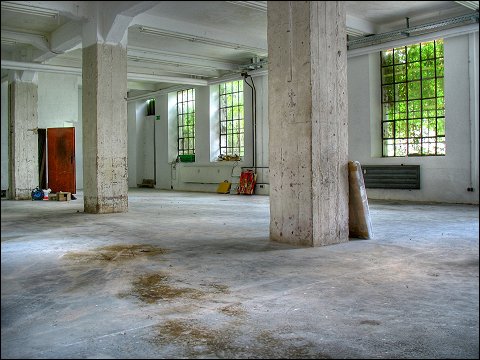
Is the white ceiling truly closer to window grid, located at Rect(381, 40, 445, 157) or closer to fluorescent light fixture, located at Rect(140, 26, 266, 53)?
fluorescent light fixture, located at Rect(140, 26, 266, 53)

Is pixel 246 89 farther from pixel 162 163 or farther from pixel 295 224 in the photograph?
pixel 295 224

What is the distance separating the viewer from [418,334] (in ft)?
8.84

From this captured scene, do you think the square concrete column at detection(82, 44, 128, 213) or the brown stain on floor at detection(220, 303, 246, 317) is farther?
the square concrete column at detection(82, 44, 128, 213)

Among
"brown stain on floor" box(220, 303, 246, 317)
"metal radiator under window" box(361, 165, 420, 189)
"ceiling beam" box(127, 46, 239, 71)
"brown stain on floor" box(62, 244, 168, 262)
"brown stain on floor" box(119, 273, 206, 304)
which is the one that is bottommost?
"brown stain on floor" box(220, 303, 246, 317)

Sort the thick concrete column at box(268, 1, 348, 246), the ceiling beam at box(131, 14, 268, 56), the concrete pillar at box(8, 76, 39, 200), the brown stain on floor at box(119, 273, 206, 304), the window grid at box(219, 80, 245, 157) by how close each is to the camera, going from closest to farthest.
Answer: the brown stain on floor at box(119, 273, 206, 304), the thick concrete column at box(268, 1, 348, 246), the ceiling beam at box(131, 14, 268, 56), the concrete pillar at box(8, 76, 39, 200), the window grid at box(219, 80, 245, 157)

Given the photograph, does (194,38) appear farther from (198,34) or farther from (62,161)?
(62,161)

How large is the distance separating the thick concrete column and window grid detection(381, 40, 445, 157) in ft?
24.6

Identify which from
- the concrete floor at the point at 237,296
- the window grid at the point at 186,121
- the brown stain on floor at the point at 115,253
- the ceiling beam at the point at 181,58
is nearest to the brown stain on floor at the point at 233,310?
the concrete floor at the point at 237,296

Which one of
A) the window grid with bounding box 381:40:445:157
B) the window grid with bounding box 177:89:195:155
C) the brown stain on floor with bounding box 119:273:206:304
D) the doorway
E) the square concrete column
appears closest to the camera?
the brown stain on floor with bounding box 119:273:206:304

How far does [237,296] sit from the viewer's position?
3582 mm

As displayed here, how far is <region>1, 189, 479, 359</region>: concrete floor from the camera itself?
8.18 feet

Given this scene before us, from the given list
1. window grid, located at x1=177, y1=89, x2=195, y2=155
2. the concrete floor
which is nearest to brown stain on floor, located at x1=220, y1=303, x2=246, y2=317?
the concrete floor

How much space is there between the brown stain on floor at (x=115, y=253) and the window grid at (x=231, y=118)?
12370 millimetres

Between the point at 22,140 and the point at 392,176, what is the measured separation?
448 inches
